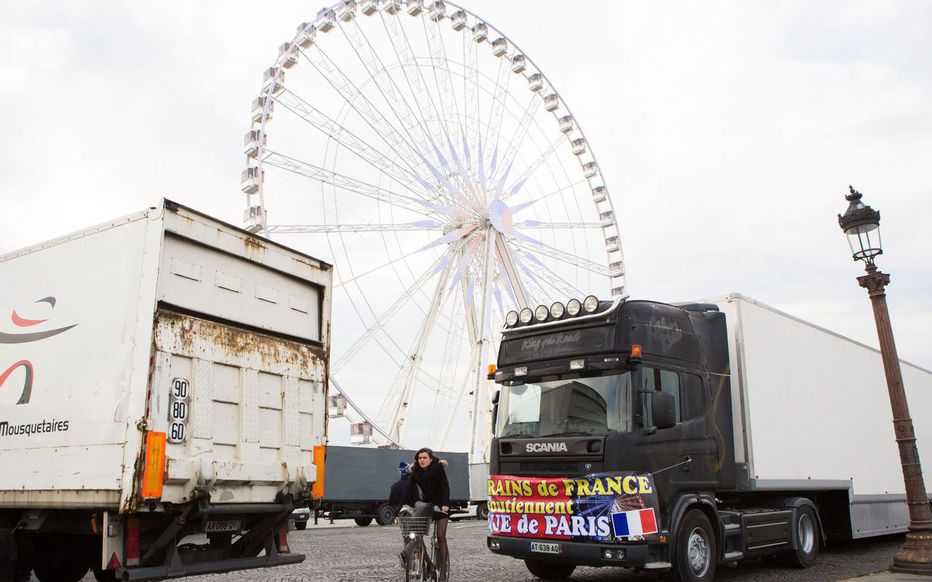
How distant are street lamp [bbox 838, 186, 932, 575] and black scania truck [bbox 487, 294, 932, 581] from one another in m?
1.02

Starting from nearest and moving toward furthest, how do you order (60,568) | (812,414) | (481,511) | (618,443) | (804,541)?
(60,568), (618,443), (804,541), (812,414), (481,511)

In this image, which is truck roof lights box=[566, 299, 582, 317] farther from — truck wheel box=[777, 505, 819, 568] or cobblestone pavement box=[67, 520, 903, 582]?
truck wheel box=[777, 505, 819, 568]

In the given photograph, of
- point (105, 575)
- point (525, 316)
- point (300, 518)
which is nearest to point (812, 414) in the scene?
point (525, 316)

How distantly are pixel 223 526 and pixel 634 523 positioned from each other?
3.62m

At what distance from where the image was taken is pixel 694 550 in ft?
26.2

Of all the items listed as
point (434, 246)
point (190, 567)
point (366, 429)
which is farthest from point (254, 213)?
point (190, 567)

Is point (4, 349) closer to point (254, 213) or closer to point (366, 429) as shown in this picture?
point (254, 213)

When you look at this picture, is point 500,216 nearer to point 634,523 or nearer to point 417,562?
point 417,562

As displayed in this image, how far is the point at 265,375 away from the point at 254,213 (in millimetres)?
12620

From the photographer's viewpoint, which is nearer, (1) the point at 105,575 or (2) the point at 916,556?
(1) the point at 105,575

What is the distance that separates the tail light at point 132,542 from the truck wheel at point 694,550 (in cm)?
473

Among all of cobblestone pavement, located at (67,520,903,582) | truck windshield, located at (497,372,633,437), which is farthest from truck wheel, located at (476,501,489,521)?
truck windshield, located at (497,372,633,437)

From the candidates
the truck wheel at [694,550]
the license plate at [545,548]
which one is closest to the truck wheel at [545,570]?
the license plate at [545,548]

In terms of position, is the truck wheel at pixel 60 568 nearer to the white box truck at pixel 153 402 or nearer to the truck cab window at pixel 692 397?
the white box truck at pixel 153 402
